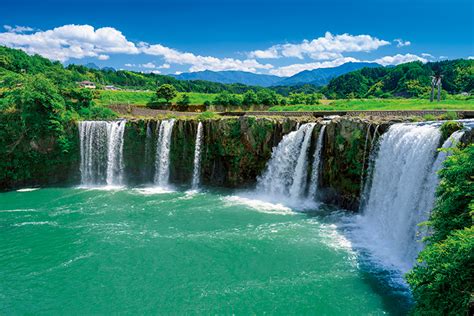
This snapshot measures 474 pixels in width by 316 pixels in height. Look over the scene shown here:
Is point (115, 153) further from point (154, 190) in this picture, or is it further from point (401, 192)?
point (401, 192)

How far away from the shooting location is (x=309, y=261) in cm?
1528

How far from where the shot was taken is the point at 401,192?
16.0 m

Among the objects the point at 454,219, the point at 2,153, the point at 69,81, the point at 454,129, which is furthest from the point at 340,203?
the point at 69,81

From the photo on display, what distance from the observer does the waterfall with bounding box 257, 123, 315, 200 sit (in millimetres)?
23609

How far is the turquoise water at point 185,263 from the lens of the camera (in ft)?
41.5

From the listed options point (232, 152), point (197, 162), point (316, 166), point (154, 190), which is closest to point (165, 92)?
point (197, 162)

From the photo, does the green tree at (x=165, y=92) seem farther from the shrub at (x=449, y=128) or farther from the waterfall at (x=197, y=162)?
the shrub at (x=449, y=128)

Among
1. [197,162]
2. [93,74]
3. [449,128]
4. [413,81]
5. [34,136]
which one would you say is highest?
[413,81]

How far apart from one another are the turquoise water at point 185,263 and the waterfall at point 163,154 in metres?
5.82

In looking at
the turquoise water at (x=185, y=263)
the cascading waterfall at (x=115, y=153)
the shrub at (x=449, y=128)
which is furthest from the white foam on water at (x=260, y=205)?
the cascading waterfall at (x=115, y=153)

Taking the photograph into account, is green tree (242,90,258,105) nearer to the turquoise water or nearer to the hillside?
the turquoise water

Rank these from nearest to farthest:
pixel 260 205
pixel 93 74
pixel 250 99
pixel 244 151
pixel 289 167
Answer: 1. pixel 260 205
2. pixel 289 167
3. pixel 244 151
4. pixel 250 99
5. pixel 93 74

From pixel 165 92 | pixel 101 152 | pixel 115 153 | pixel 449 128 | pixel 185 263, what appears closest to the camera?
pixel 449 128

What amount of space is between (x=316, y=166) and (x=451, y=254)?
583 inches
